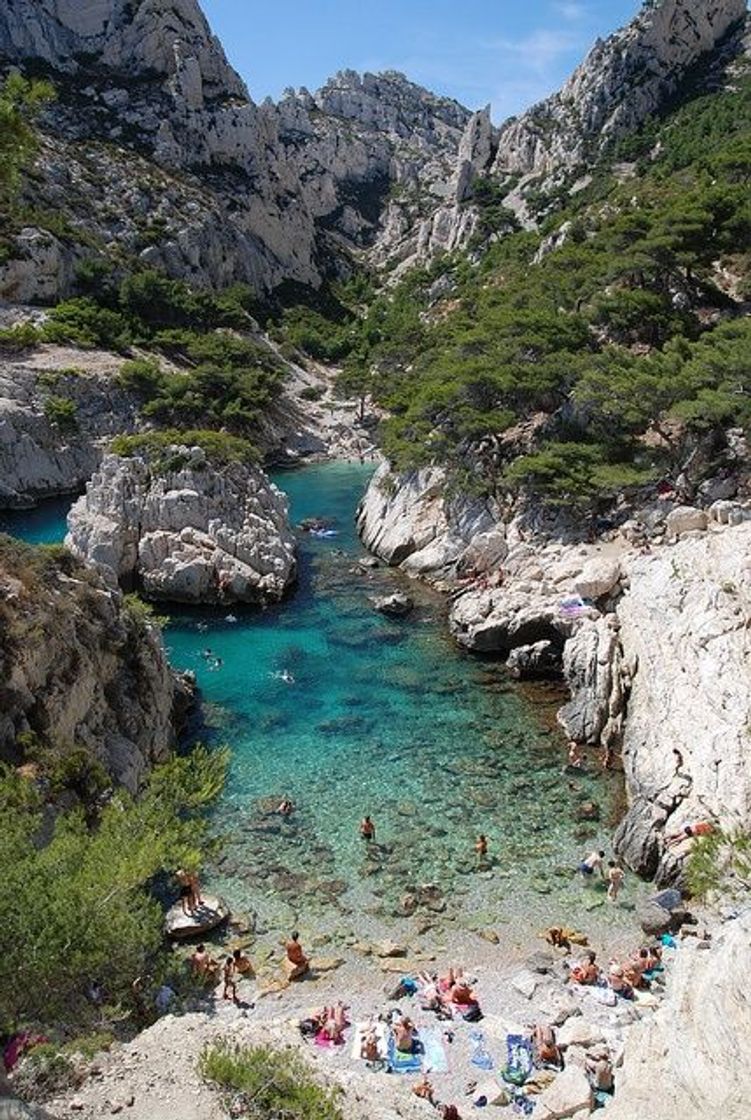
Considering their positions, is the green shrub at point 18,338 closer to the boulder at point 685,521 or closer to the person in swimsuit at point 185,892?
the boulder at point 685,521

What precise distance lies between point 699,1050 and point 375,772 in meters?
13.3

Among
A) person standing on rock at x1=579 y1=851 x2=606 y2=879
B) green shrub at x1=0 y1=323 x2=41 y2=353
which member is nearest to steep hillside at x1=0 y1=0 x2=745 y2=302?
green shrub at x1=0 y1=323 x2=41 y2=353

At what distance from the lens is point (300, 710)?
1056 inches

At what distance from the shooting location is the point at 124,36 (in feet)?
331

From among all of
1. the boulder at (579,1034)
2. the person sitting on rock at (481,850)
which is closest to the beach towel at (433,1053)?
the boulder at (579,1034)

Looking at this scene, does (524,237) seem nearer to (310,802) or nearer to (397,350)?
(397,350)

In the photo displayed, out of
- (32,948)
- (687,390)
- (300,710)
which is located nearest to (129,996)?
(32,948)

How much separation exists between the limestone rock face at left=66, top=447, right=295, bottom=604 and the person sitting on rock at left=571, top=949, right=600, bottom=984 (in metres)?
23.3

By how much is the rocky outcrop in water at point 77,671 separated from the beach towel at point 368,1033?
27.4 ft

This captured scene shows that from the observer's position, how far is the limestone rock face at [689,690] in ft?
59.4

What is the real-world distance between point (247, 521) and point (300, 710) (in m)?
13.7

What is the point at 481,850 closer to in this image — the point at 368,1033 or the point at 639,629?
the point at 368,1033

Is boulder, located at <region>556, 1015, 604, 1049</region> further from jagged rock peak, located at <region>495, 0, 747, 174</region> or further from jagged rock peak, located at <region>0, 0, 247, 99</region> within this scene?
jagged rock peak, located at <region>0, 0, 247, 99</region>

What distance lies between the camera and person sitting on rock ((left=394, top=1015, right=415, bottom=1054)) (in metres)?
13.6
